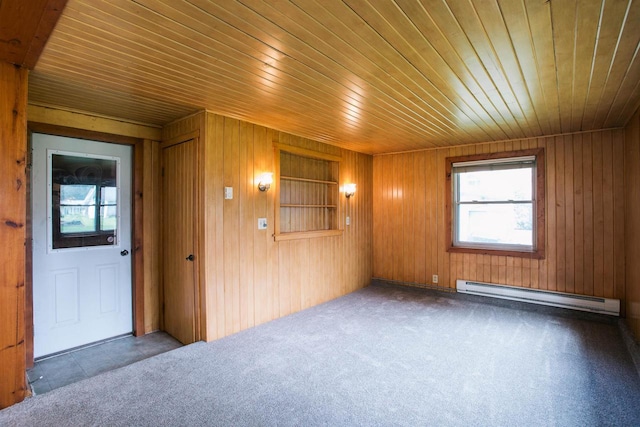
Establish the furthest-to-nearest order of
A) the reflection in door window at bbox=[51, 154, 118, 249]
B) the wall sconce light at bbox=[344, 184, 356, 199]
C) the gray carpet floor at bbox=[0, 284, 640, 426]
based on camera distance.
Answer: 1. the wall sconce light at bbox=[344, 184, 356, 199]
2. the reflection in door window at bbox=[51, 154, 118, 249]
3. the gray carpet floor at bbox=[0, 284, 640, 426]

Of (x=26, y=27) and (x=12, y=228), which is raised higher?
(x=26, y=27)

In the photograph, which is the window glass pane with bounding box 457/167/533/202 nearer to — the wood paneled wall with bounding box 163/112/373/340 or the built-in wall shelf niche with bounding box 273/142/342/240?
the built-in wall shelf niche with bounding box 273/142/342/240

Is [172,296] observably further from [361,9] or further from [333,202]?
[361,9]

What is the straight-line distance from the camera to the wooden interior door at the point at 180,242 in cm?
344

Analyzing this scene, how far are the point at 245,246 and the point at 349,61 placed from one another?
2.29 meters

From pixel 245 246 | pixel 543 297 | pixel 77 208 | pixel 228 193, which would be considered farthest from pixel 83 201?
pixel 543 297

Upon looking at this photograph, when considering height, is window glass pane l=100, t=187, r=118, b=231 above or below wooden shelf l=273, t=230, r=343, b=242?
above

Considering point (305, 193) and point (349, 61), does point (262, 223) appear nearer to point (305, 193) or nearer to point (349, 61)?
point (305, 193)

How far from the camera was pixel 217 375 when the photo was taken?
2.66 meters

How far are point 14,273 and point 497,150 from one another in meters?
5.39

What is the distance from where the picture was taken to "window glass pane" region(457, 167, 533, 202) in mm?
4512

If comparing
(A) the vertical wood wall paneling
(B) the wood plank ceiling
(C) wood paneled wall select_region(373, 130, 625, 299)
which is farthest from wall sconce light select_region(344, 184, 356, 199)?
(A) the vertical wood wall paneling

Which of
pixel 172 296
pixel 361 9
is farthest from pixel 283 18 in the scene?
pixel 172 296

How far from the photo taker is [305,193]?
185 inches
